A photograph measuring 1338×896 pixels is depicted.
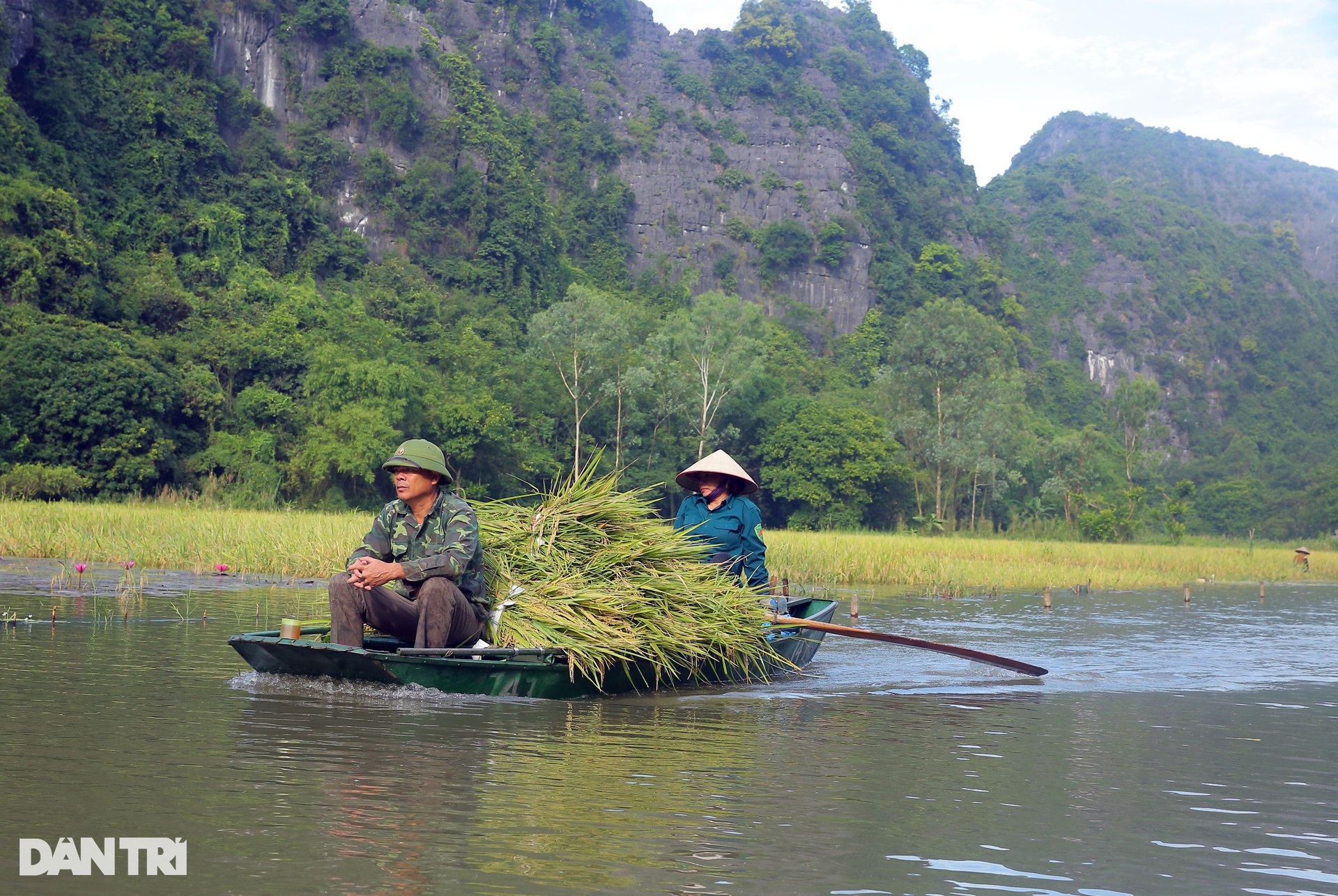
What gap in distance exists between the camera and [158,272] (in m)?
45.3

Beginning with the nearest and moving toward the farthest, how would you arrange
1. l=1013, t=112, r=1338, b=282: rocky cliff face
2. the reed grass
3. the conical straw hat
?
the conical straw hat, the reed grass, l=1013, t=112, r=1338, b=282: rocky cliff face

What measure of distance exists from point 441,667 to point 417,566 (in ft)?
1.94

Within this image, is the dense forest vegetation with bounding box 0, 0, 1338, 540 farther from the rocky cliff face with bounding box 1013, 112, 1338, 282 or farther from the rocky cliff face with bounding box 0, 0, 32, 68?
the rocky cliff face with bounding box 1013, 112, 1338, 282

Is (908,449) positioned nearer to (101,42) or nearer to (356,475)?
(356,475)

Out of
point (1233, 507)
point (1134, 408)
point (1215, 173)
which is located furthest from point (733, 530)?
point (1215, 173)

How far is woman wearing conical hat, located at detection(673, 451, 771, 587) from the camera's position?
9.44 metres

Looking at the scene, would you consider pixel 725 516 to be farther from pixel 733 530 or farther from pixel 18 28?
pixel 18 28

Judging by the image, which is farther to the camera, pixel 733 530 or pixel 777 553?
pixel 777 553

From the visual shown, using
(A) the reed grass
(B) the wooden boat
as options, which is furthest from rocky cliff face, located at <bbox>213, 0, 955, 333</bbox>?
(B) the wooden boat

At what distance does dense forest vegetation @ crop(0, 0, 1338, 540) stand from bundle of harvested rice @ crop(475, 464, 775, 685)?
2259 centimetres

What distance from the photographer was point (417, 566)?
7.25 m

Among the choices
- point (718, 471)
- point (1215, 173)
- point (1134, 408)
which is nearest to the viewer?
point (718, 471)

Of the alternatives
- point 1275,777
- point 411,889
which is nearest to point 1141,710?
point 1275,777

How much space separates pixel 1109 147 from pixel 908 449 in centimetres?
11467
